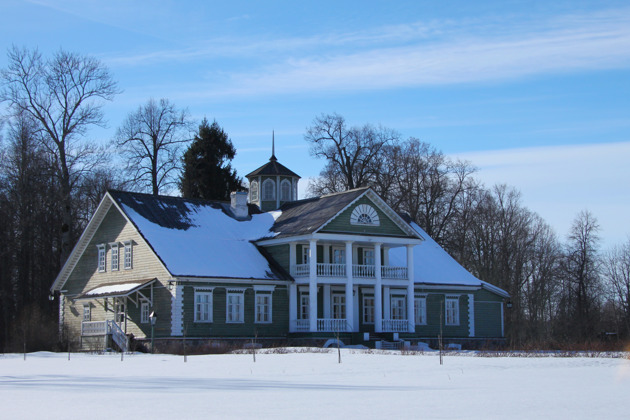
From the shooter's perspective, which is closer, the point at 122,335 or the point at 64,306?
the point at 122,335

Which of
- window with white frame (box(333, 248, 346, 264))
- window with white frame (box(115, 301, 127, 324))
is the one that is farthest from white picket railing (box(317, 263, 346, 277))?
window with white frame (box(115, 301, 127, 324))

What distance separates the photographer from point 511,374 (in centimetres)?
2025

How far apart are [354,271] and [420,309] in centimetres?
548

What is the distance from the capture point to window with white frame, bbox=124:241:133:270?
3969 cm

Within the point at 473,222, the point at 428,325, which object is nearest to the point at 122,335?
the point at 428,325

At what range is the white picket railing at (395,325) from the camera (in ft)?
136

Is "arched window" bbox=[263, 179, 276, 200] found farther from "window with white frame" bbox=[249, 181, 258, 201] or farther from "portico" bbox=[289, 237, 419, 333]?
"portico" bbox=[289, 237, 419, 333]

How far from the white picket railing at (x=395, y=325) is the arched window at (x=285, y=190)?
10.6m

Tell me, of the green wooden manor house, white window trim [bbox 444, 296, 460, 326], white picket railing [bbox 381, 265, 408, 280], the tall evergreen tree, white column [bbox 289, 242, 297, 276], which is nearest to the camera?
the green wooden manor house

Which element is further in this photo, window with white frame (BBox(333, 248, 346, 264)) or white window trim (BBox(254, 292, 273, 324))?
window with white frame (BBox(333, 248, 346, 264))

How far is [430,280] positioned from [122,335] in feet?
54.9

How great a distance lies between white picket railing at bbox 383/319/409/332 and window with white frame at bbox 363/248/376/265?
3.40 meters

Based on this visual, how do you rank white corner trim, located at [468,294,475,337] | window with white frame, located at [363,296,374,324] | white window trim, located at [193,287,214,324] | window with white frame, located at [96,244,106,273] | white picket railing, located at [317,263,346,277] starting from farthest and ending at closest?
white corner trim, located at [468,294,475,337] → window with white frame, located at [363,296,374,324] → window with white frame, located at [96,244,106,273] → white picket railing, located at [317,263,346,277] → white window trim, located at [193,287,214,324]

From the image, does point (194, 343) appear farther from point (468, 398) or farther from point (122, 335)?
point (468, 398)
